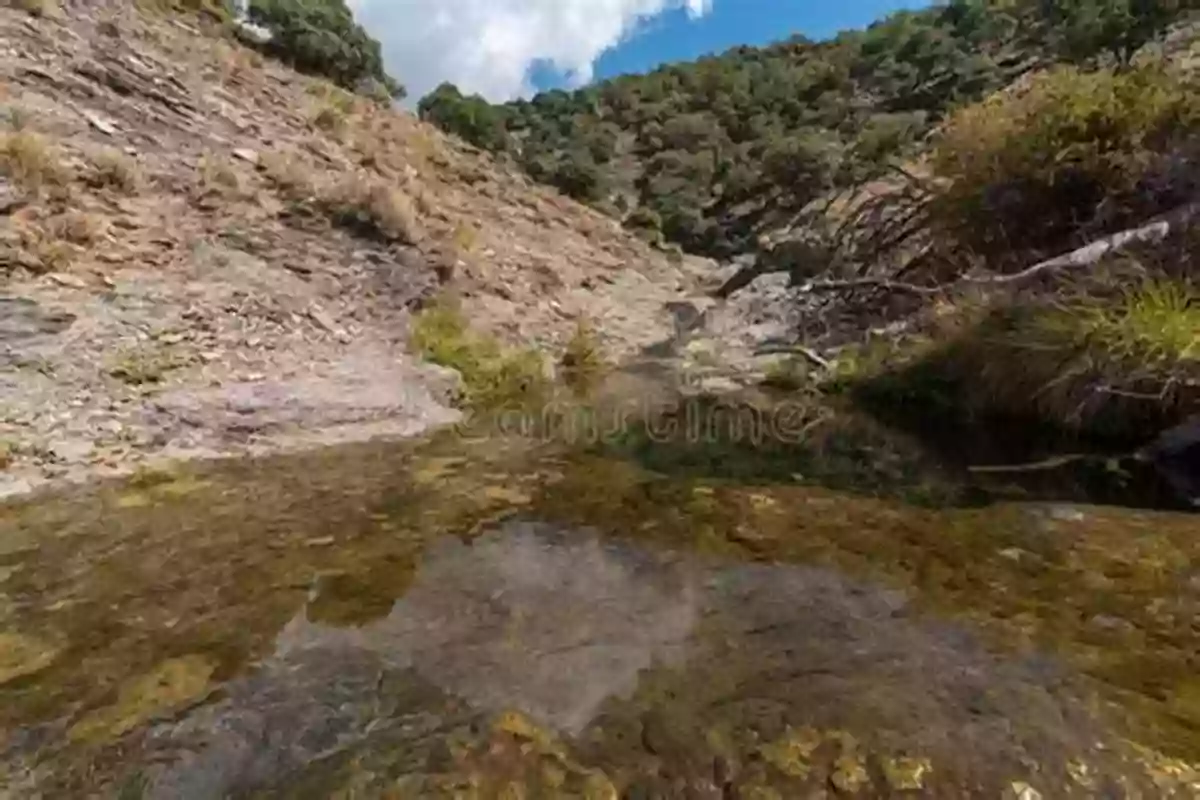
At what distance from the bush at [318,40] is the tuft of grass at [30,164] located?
11481mm

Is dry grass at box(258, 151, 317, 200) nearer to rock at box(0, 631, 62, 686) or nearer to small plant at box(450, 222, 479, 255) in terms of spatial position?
small plant at box(450, 222, 479, 255)

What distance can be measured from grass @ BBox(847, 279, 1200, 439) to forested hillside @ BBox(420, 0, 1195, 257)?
10.0 meters

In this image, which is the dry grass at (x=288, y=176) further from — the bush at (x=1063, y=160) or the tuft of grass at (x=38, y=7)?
the bush at (x=1063, y=160)

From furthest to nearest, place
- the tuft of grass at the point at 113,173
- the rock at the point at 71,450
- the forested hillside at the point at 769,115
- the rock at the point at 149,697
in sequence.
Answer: the forested hillside at the point at 769,115 → the tuft of grass at the point at 113,173 → the rock at the point at 71,450 → the rock at the point at 149,697

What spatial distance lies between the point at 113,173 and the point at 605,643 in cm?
784

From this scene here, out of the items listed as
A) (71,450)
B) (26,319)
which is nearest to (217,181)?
(26,319)

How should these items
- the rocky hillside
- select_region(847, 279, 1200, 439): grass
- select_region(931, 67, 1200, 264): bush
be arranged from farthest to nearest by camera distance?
select_region(931, 67, 1200, 264): bush < the rocky hillside < select_region(847, 279, 1200, 439): grass

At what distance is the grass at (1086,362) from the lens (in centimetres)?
468

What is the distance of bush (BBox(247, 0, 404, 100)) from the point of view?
18266mm

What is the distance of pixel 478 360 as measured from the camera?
8664 millimetres

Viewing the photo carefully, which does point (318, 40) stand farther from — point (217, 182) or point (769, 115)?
point (769, 115)

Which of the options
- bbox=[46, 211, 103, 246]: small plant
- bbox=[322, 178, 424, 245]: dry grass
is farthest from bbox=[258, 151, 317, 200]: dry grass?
bbox=[46, 211, 103, 246]: small plant

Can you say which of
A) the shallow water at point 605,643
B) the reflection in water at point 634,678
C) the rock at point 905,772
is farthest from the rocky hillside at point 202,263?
the rock at point 905,772

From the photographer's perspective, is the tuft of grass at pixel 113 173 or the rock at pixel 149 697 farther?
the tuft of grass at pixel 113 173
